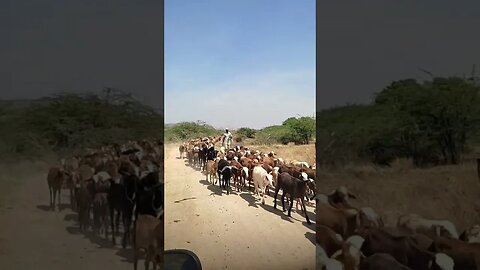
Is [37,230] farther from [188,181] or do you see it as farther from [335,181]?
[188,181]

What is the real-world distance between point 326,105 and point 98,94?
202cm

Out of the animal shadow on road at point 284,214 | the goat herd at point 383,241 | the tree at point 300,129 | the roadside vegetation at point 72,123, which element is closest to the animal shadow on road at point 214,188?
the animal shadow on road at point 284,214

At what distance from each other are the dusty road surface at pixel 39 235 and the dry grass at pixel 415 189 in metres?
2.01

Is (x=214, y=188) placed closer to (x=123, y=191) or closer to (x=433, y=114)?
(x=123, y=191)

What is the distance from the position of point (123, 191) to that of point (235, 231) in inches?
135

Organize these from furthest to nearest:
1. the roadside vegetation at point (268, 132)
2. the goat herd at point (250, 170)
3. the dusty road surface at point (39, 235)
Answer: the roadside vegetation at point (268, 132) < the goat herd at point (250, 170) < the dusty road surface at point (39, 235)

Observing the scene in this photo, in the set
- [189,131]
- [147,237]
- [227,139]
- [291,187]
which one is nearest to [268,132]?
[227,139]

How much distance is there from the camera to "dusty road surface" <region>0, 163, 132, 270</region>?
11.8 feet

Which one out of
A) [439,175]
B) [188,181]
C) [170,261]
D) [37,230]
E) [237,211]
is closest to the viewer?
[37,230]

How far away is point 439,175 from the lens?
153 inches

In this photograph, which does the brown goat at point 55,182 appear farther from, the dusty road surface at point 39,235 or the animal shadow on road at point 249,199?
the animal shadow on road at point 249,199

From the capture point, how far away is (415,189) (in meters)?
3.87

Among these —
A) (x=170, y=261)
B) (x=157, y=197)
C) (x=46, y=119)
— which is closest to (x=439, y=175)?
(x=157, y=197)

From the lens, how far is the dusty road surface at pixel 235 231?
6215 mm
